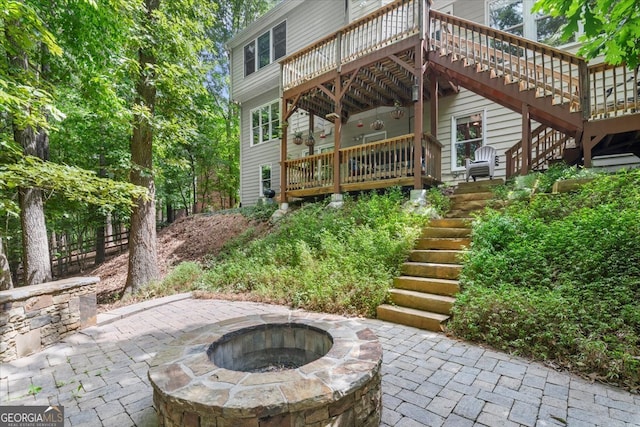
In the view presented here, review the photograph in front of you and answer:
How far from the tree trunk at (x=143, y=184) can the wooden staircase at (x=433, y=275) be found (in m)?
5.64

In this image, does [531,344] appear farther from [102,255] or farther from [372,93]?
[102,255]

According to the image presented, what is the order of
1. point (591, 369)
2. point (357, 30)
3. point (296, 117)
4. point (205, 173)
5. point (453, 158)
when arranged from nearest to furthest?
1. point (591, 369)
2. point (357, 30)
3. point (453, 158)
4. point (296, 117)
5. point (205, 173)

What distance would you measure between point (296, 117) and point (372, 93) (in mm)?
4072

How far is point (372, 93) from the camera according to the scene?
28.6ft

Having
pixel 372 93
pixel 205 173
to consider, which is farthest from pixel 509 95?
pixel 205 173

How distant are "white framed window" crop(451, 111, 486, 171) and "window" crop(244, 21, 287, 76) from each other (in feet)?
25.3

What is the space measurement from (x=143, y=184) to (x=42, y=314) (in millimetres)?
3998

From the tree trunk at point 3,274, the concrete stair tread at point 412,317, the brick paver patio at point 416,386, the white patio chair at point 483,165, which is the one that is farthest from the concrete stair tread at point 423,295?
the tree trunk at point 3,274

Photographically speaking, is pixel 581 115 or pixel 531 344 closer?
pixel 531 344

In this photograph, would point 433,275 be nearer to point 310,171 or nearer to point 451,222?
point 451,222

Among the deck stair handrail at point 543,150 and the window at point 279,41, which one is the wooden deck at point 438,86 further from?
the window at point 279,41

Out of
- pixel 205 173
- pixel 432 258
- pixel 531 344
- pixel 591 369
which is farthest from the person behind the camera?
pixel 205 173

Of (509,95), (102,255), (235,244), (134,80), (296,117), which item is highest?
(296,117)

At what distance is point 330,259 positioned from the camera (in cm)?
528
